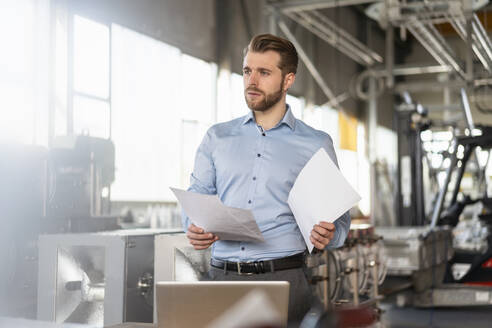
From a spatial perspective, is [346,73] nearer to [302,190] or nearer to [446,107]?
[446,107]

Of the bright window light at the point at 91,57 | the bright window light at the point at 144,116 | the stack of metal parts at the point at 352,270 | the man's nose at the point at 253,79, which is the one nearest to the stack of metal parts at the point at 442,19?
the bright window light at the point at 144,116

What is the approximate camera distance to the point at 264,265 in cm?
191

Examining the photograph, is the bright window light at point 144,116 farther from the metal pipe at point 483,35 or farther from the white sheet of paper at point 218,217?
the white sheet of paper at point 218,217

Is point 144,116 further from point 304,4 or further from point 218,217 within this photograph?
point 218,217

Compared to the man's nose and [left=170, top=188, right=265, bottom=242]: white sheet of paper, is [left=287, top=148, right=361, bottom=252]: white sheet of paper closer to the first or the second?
[left=170, top=188, right=265, bottom=242]: white sheet of paper

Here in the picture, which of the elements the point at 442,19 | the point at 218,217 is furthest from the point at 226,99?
the point at 218,217

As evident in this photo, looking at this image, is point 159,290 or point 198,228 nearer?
point 159,290

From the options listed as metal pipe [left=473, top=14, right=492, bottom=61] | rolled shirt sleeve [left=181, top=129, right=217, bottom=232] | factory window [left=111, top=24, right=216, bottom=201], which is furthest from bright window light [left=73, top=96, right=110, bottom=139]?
metal pipe [left=473, top=14, right=492, bottom=61]

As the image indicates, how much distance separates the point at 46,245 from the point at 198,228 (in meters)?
1.15

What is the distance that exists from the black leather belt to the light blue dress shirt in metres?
0.02

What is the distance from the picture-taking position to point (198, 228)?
6.09 ft

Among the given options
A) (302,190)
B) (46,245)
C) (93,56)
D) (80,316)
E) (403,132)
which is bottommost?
(80,316)

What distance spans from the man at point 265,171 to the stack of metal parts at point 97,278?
69cm

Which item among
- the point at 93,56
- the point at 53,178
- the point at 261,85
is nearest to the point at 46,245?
the point at 53,178
